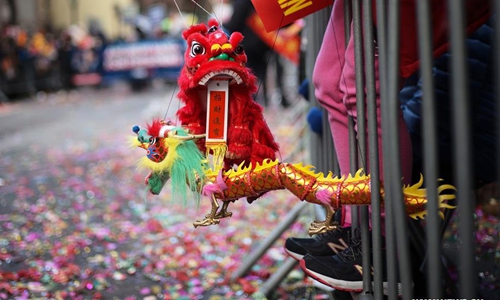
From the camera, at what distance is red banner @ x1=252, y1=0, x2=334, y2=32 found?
1663 mm

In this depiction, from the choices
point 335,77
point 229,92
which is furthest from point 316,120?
point 229,92

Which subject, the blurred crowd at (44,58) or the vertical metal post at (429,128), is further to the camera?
the blurred crowd at (44,58)

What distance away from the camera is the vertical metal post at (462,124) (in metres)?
1.03

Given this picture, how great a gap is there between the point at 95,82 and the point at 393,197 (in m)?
13.4

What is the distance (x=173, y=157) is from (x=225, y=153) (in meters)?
0.13

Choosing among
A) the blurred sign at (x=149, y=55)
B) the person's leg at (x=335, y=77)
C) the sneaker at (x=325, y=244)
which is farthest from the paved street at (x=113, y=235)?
the blurred sign at (x=149, y=55)

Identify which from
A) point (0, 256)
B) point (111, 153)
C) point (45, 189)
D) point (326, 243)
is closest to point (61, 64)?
point (111, 153)

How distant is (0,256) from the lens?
295 cm

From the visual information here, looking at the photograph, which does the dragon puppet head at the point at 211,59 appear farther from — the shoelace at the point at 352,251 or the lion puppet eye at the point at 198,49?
the shoelace at the point at 352,251

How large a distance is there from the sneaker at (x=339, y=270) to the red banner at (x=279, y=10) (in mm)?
607

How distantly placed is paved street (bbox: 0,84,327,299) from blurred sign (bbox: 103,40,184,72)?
757 cm

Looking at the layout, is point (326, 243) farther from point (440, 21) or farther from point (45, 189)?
point (45, 189)

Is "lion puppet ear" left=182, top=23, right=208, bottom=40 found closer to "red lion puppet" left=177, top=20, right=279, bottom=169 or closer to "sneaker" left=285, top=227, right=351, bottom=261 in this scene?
"red lion puppet" left=177, top=20, right=279, bottom=169

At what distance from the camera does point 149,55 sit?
46.1 ft
